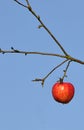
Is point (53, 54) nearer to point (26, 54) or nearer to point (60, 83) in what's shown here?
point (26, 54)

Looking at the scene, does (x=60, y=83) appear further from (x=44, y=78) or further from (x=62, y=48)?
(x=62, y=48)

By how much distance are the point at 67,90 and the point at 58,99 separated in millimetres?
307

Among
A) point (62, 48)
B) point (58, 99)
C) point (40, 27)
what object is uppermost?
point (40, 27)

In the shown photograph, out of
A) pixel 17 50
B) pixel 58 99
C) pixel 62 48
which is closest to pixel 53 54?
pixel 62 48

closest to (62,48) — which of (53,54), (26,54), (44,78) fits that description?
(53,54)

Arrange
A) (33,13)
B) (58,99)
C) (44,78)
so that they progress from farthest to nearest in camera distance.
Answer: (58,99) < (44,78) < (33,13)

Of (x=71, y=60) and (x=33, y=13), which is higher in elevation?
(x=33, y=13)

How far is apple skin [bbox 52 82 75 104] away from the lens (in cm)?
649

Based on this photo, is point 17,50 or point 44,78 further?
point 44,78

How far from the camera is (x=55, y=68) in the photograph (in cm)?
575

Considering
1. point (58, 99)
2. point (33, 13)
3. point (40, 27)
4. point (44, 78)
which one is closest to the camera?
point (33, 13)

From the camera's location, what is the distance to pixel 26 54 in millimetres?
5102

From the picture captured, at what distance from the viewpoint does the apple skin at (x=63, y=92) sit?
6492 millimetres

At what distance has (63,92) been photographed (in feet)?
21.6
